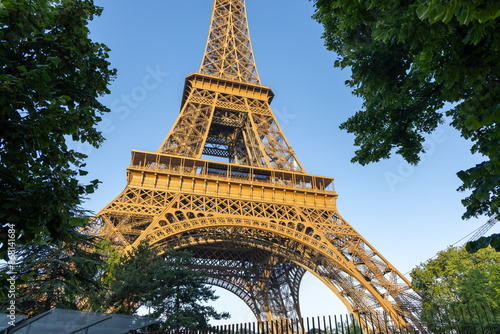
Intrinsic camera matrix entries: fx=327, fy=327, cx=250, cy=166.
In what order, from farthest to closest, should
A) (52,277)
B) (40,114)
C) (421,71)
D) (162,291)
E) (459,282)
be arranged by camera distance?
(459,282) < (162,291) < (52,277) < (421,71) < (40,114)

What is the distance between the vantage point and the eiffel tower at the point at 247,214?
19.5 meters

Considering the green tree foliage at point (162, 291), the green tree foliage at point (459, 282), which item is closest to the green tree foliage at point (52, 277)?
the green tree foliage at point (162, 291)

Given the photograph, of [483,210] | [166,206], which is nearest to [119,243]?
[166,206]

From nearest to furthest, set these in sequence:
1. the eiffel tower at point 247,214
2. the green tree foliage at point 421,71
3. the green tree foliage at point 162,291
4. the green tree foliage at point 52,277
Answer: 1. the green tree foliage at point 421,71
2. the green tree foliage at point 52,277
3. the green tree foliage at point 162,291
4. the eiffel tower at point 247,214

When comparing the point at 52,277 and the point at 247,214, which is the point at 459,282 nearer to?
the point at 247,214

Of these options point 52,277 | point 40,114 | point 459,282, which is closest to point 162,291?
point 52,277

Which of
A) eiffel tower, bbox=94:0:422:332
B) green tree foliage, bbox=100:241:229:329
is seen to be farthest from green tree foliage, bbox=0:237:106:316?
eiffel tower, bbox=94:0:422:332

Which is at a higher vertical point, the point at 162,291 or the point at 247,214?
the point at 247,214

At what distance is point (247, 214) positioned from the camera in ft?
71.5

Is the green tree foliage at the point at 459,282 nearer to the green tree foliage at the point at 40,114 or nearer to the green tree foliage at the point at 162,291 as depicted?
the green tree foliage at the point at 162,291

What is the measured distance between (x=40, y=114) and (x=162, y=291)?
11.0 metres

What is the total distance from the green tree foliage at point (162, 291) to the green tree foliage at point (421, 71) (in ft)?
31.2

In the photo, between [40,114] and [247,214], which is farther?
[247,214]

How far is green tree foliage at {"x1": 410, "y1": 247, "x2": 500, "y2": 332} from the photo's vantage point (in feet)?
67.9
